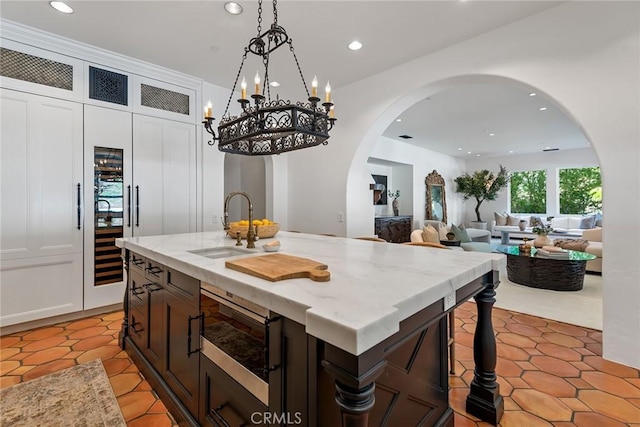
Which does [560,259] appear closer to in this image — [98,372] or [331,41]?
[331,41]

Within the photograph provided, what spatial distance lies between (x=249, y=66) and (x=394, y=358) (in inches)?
139

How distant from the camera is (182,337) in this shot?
1.62m

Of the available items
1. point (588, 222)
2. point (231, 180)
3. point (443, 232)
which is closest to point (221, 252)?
point (231, 180)

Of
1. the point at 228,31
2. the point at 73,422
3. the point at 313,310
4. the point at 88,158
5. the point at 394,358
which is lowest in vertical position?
the point at 73,422

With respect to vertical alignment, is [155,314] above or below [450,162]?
below

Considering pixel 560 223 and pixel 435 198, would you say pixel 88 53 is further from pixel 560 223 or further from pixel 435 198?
pixel 560 223

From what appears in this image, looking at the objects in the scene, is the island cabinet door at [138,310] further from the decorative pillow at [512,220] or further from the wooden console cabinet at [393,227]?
the decorative pillow at [512,220]

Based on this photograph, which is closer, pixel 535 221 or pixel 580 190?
pixel 535 221

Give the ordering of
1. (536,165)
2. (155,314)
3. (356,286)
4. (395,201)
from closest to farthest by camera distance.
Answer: (356,286) < (155,314) < (395,201) < (536,165)

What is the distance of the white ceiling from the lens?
2.47 m

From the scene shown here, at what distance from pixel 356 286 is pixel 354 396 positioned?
0.37 m

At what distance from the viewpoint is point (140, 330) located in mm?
2186

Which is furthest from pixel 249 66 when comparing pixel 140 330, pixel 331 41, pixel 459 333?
pixel 459 333

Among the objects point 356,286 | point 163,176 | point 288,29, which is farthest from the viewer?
point 163,176
